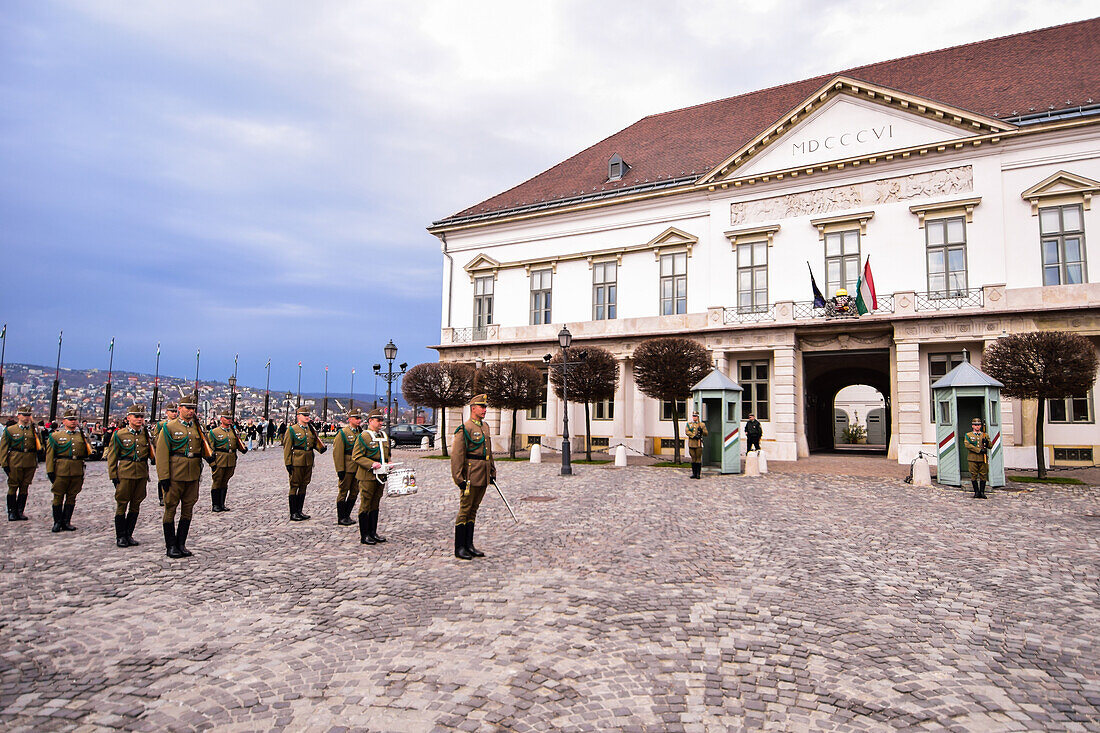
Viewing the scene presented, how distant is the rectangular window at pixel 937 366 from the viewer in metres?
24.2

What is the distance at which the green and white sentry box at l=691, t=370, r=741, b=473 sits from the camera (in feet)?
66.0

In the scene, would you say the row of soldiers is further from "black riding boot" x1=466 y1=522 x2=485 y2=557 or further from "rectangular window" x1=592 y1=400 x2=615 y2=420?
"rectangular window" x1=592 y1=400 x2=615 y2=420

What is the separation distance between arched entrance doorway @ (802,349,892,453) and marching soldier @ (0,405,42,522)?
2537 centimetres

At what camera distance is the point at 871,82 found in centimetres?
2733

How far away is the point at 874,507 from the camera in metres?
13.1

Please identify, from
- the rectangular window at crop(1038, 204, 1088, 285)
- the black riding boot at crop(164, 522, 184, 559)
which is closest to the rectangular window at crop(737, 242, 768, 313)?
the rectangular window at crop(1038, 204, 1088, 285)

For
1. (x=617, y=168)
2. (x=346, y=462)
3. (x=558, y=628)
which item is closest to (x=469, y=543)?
(x=558, y=628)

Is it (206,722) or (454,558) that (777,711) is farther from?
(454,558)

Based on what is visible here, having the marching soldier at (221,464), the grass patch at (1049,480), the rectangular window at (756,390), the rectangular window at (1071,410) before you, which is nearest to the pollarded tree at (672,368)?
the rectangular window at (756,390)

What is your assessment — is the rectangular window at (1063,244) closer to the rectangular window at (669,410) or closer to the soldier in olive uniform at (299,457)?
the rectangular window at (669,410)

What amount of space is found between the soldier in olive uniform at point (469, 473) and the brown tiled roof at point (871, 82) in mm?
24162

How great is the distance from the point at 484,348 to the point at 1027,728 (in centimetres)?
3079

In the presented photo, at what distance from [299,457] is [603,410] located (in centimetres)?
2055

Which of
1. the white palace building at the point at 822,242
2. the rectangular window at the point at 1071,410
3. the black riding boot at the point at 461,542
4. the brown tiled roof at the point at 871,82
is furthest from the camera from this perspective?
the brown tiled roof at the point at 871,82
